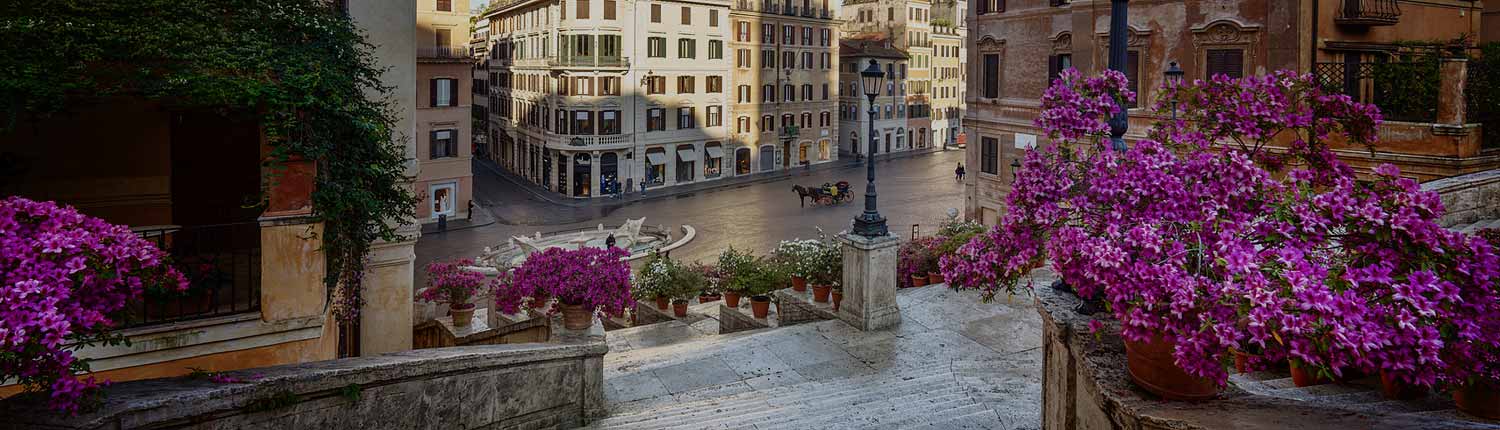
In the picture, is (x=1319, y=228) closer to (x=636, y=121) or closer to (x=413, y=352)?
(x=413, y=352)

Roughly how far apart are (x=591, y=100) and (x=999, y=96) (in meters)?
24.2

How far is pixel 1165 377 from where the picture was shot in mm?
3730

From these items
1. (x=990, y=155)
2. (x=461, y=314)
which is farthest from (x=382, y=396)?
(x=990, y=155)

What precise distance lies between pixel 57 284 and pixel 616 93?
44.1 meters

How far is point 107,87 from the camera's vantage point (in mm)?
6512

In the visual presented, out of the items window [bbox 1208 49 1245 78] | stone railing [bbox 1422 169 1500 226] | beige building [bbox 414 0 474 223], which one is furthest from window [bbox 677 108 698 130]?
stone railing [bbox 1422 169 1500 226]

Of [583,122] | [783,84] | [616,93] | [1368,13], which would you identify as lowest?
[583,122]

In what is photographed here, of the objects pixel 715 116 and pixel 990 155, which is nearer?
pixel 990 155

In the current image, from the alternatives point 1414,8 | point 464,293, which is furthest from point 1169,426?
point 1414,8

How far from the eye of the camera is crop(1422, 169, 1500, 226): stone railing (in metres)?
10.1

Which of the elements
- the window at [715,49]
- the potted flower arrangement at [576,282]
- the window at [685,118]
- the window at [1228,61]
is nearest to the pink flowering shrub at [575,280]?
the potted flower arrangement at [576,282]

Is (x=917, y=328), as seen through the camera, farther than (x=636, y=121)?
No

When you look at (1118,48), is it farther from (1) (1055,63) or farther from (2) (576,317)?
(1) (1055,63)

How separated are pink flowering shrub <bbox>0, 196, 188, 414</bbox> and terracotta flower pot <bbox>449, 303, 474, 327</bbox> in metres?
9.93
